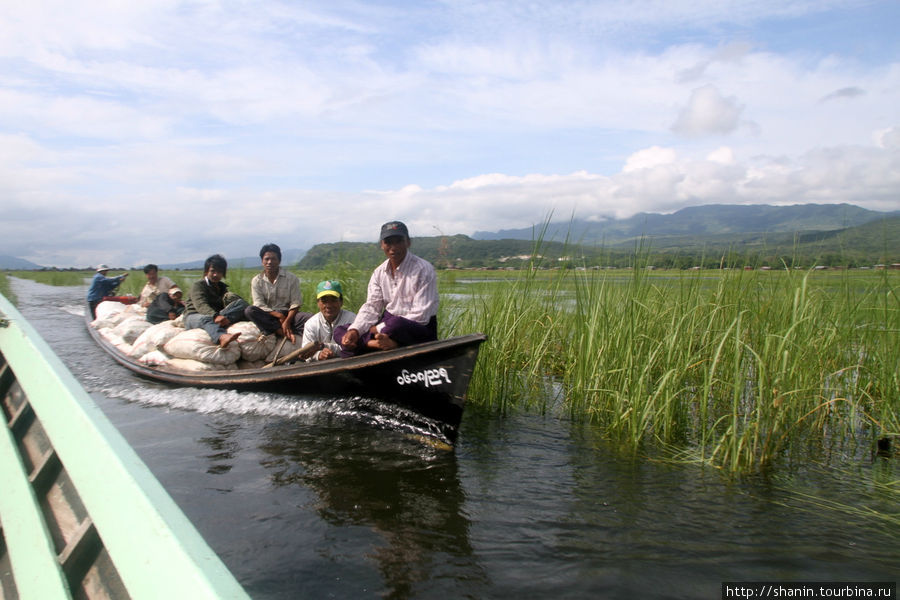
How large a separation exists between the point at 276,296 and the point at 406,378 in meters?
3.41

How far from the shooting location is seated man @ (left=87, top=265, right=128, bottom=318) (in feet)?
42.3

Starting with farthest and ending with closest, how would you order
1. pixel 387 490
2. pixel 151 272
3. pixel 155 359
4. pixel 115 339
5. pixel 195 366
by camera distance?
pixel 151 272 → pixel 115 339 → pixel 155 359 → pixel 195 366 → pixel 387 490

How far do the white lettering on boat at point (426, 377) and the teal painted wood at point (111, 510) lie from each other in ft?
8.90

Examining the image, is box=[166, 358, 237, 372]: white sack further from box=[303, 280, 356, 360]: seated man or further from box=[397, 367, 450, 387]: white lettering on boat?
box=[397, 367, 450, 387]: white lettering on boat

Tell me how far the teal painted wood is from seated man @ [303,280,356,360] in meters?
3.53

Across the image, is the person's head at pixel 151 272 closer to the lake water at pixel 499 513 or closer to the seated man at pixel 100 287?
the seated man at pixel 100 287

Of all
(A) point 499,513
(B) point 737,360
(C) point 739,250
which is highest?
(C) point 739,250

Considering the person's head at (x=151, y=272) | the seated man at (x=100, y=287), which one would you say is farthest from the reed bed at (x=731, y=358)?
the seated man at (x=100, y=287)

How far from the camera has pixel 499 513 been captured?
12.7 feet

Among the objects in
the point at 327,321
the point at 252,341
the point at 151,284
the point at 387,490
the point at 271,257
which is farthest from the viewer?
the point at 151,284

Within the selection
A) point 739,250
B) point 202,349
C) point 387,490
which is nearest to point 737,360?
point 739,250

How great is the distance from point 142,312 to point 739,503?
10.7 metres

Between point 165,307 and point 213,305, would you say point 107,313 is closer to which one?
point 165,307

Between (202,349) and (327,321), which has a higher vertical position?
(327,321)
